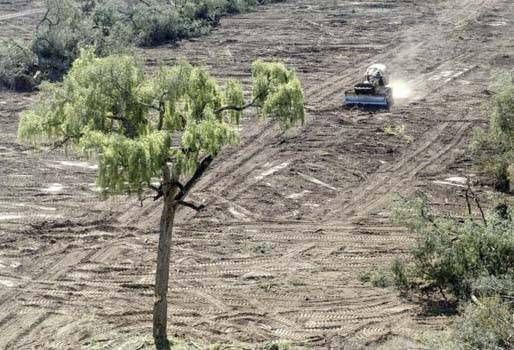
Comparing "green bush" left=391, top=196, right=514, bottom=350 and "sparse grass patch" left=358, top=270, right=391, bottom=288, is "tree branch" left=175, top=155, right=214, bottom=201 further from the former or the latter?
"sparse grass patch" left=358, top=270, right=391, bottom=288

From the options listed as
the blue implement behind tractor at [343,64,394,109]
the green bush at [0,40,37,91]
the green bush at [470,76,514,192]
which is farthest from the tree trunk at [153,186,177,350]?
the green bush at [0,40,37,91]

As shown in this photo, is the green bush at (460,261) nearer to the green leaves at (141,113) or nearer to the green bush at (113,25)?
the green leaves at (141,113)

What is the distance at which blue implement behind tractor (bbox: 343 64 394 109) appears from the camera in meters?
31.1

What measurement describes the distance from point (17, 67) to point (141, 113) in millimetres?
22951

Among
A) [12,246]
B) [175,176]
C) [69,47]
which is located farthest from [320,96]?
[175,176]

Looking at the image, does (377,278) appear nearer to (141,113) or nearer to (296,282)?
(296,282)

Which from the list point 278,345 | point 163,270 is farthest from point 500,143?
point 163,270

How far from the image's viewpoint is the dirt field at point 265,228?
16.9 meters

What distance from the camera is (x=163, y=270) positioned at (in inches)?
583

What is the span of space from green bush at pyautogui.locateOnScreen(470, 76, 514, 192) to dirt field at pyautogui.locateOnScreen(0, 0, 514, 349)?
728 mm

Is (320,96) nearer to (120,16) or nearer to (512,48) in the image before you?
(512,48)

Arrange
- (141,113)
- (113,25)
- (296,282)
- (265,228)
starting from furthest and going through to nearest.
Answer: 1. (113,25)
2. (265,228)
3. (296,282)
4. (141,113)

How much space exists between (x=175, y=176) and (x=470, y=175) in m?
13.2

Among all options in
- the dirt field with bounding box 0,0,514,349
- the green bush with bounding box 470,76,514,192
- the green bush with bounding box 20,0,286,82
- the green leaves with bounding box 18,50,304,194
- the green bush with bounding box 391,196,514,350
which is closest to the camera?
the green leaves with bounding box 18,50,304,194
